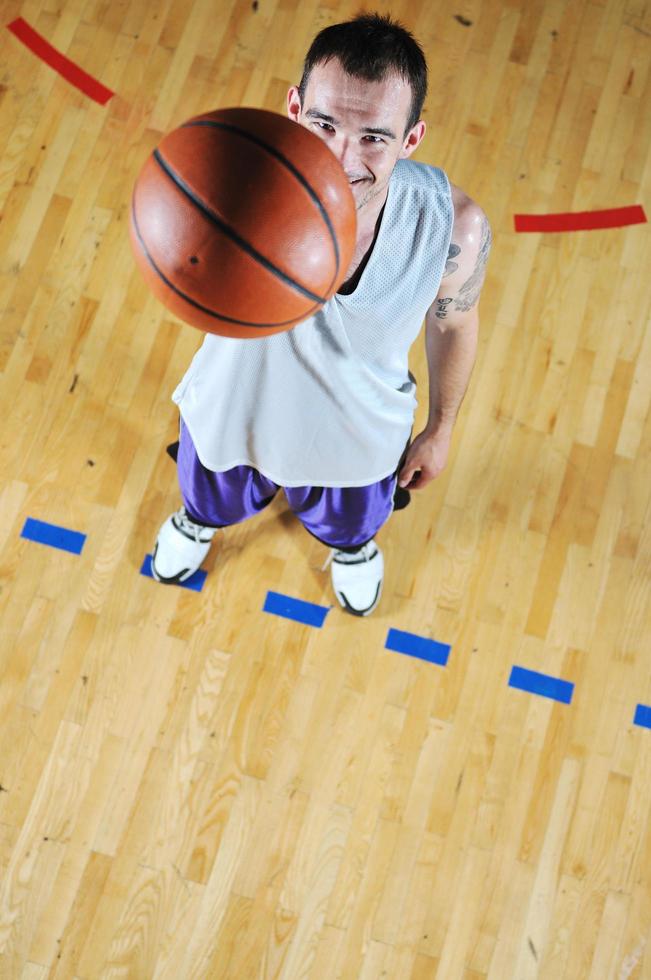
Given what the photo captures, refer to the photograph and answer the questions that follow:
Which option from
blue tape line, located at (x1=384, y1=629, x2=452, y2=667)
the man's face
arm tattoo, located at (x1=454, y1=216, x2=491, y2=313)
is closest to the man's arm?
arm tattoo, located at (x1=454, y1=216, x2=491, y2=313)

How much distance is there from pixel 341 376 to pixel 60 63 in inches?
73.6

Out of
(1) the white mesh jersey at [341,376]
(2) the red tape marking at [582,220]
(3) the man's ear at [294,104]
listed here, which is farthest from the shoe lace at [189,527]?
(2) the red tape marking at [582,220]

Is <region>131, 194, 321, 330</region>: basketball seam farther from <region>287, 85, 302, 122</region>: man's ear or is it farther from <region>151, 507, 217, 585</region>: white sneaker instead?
<region>151, 507, 217, 585</region>: white sneaker

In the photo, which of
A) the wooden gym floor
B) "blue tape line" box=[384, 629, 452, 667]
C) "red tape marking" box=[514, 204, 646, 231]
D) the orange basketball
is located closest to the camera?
the orange basketball

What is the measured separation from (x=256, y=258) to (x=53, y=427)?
1518mm

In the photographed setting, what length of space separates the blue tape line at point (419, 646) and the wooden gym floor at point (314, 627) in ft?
0.08

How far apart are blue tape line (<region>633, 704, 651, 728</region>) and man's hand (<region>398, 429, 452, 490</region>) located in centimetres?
94

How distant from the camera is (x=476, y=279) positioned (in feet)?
4.97

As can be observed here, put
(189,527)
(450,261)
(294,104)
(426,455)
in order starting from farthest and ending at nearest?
(189,527) → (426,455) → (450,261) → (294,104)

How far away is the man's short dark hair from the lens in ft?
3.92

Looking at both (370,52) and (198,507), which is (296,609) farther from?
(370,52)

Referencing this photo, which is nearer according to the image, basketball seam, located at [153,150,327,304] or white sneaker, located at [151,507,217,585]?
basketball seam, located at [153,150,327,304]

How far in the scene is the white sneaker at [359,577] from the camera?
2209 mm

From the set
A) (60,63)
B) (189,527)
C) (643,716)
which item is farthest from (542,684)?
(60,63)
